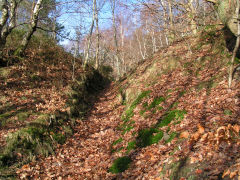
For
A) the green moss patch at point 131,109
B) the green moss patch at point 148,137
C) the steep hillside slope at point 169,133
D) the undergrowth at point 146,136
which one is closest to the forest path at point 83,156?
the steep hillside slope at point 169,133

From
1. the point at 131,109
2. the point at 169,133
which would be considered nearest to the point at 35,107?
the point at 131,109

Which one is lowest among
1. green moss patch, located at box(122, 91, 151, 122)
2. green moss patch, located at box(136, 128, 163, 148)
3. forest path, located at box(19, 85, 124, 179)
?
forest path, located at box(19, 85, 124, 179)

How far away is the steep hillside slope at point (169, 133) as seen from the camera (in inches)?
141

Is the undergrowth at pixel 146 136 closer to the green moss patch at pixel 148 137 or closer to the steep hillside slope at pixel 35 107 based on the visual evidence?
the green moss patch at pixel 148 137

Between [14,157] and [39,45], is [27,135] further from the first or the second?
Answer: [39,45]

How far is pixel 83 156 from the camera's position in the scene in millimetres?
6195

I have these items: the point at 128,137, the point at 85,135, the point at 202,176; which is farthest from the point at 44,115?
the point at 202,176

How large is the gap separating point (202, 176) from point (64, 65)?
1283cm

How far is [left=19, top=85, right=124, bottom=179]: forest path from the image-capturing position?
5141 mm

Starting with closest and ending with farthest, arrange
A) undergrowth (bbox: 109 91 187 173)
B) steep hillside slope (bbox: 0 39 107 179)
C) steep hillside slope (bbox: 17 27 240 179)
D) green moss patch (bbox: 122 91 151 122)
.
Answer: steep hillside slope (bbox: 17 27 240 179), undergrowth (bbox: 109 91 187 173), steep hillside slope (bbox: 0 39 107 179), green moss patch (bbox: 122 91 151 122)

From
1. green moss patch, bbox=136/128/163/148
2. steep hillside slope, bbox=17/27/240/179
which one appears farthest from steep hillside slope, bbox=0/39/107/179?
green moss patch, bbox=136/128/163/148

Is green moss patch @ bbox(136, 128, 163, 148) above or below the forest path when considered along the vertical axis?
above

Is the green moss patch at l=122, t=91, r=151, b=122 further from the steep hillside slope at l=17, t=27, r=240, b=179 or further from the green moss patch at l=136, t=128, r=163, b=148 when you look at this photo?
the green moss patch at l=136, t=128, r=163, b=148

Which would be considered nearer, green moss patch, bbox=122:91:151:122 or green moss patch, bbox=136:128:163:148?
green moss patch, bbox=136:128:163:148
